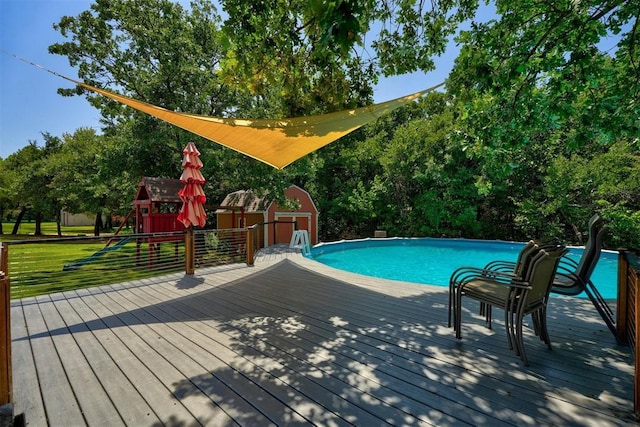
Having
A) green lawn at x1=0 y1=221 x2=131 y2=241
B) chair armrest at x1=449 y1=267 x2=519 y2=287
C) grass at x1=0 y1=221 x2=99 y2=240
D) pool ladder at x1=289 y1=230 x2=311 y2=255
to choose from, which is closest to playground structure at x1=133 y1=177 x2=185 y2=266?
pool ladder at x1=289 y1=230 x2=311 y2=255

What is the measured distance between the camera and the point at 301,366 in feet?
7.80

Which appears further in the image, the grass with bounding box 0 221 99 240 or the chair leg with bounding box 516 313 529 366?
the grass with bounding box 0 221 99 240

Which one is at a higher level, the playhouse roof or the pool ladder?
the playhouse roof

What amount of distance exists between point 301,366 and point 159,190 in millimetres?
8124

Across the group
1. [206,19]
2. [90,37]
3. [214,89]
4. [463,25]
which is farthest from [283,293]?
[90,37]

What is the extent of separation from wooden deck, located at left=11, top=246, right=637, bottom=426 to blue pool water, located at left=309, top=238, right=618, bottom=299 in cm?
560

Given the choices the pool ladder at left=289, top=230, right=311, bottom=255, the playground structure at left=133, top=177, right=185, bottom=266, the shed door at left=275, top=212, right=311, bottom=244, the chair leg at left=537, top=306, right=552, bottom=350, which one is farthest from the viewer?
the shed door at left=275, top=212, right=311, bottom=244

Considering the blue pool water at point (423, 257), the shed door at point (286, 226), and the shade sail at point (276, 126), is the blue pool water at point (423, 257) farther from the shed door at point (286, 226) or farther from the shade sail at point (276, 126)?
the shade sail at point (276, 126)

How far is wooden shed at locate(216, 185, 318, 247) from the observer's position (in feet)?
40.9

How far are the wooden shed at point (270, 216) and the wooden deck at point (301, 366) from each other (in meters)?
8.44

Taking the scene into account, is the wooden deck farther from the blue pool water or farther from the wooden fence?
the blue pool water

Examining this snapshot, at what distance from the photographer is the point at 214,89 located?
11516mm

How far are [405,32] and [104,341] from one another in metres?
5.43

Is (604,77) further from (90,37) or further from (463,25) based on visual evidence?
(90,37)
